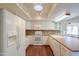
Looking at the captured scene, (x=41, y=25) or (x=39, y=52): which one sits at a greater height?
(x=41, y=25)

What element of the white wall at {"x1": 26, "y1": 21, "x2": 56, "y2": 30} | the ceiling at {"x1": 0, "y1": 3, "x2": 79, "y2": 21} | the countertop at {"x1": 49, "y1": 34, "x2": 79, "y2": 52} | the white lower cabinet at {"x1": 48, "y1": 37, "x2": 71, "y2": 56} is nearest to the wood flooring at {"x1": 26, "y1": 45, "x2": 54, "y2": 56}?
the white lower cabinet at {"x1": 48, "y1": 37, "x2": 71, "y2": 56}

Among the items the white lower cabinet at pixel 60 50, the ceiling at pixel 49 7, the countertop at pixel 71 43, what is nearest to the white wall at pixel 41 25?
the ceiling at pixel 49 7

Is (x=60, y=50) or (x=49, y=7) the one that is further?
(x=49, y=7)

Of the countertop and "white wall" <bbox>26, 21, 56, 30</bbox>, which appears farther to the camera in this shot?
"white wall" <bbox>26, 21, 56, 30</bbox>

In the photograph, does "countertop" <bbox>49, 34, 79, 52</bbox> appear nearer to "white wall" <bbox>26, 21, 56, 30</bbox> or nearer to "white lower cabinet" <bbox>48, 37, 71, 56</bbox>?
"white lower cabinet" <bbox>48, 37, 71, 56</bbox>

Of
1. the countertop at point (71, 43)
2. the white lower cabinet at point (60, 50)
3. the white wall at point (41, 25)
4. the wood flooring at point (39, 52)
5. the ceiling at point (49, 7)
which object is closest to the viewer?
the countertop at point (71, 43)

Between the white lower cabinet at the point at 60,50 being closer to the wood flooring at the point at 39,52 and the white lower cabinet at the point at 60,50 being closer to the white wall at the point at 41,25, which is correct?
the wood flooring at the point at 39,52

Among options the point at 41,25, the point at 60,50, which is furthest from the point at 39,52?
the point at 41,25

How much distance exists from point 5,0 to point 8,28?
5.46 ft

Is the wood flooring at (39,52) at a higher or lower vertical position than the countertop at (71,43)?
lower

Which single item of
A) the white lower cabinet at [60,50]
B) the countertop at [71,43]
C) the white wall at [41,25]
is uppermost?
the white wall at [41,25]

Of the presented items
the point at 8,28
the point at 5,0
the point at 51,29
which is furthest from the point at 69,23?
the point at 5,0

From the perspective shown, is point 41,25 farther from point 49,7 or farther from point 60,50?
point 60,50

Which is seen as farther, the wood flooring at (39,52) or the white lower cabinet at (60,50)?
the wood flooring at (39,52)
